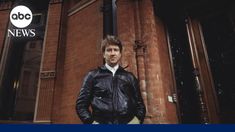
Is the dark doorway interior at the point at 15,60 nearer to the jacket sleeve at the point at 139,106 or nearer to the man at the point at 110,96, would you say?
the man at the point at 110,96

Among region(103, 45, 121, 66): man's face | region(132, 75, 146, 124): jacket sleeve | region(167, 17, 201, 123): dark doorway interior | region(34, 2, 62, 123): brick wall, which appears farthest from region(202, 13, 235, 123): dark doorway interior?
region(34, 2, 62, 123): brick wall

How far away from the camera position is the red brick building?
15.1 feet

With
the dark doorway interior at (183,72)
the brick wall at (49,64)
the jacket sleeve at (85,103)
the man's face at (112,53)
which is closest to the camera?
the jacket sleeve at (85,103)

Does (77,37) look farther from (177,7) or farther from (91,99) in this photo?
(91,99)

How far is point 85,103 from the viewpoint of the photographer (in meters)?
2.16

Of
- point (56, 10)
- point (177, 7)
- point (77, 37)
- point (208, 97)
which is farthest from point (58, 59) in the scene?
point (208, 97)

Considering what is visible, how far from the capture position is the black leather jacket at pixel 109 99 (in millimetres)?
2098

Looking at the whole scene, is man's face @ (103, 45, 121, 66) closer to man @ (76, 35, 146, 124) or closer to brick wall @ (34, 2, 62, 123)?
man @ (76, 35, 146, 124)

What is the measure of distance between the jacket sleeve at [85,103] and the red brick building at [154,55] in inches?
88.8

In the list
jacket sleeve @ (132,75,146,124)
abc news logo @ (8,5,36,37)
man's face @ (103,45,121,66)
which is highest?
abc news logo @ (8,5,36,37)

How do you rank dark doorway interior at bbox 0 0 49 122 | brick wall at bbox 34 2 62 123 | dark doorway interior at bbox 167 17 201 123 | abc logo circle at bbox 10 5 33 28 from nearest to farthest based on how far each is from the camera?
dark doorway interior at bbox 167 17 201 123, brick wall at bbox 34 2 62 123, dark doorway interior at bbox 0 0 49 122, abc logo circle at bbox 10 5 33 28

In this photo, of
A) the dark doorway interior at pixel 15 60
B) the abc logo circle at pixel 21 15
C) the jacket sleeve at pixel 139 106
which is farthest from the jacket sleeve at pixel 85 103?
the abc logo circle at pixel 21 15

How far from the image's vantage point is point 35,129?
0.96 meters

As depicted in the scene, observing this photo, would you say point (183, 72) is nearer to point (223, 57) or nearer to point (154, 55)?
point (223, 57)
